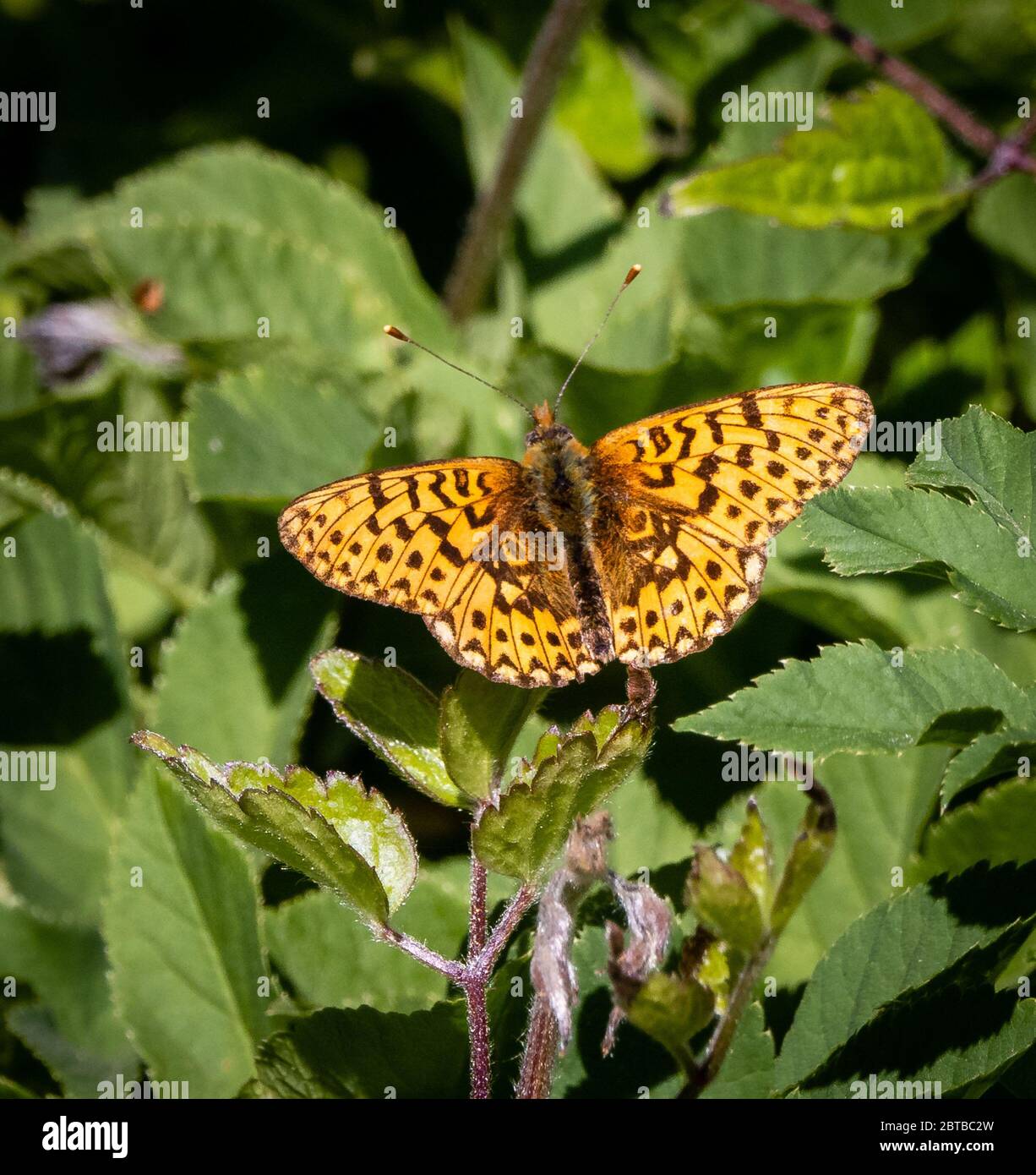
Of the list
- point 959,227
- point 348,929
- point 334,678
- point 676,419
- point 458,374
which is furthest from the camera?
point 959,227

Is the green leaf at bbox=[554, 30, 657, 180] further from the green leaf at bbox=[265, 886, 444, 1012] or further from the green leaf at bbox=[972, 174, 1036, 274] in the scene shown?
the green leaf at bbox=[265, 886, 444, 1012]

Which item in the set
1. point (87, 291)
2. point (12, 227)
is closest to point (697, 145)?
point (87, 291)

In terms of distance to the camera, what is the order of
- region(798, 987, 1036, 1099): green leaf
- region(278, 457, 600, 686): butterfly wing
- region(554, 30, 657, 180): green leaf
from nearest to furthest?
1. region(798, 987, 1036, 1099): green leaf
2. region(278, 457, 600, 686): butterfly wing
3. region(554, 30, 657, 180): green leaf

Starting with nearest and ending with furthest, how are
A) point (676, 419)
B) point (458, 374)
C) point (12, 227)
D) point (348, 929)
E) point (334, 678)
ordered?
point (334, 678) < point (348, 929) < point (676, 419) < point (458, 374) < point (12, 227)

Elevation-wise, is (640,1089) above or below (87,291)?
below

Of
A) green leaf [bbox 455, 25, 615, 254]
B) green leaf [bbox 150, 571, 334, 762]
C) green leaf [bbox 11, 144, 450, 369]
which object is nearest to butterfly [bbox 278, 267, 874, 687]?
green leaf [bbox 150, 571, 334, 762]

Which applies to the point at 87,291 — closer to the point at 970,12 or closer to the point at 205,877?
the point at 205,877

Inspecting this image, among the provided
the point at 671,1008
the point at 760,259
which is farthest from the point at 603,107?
the point at 671,1008
